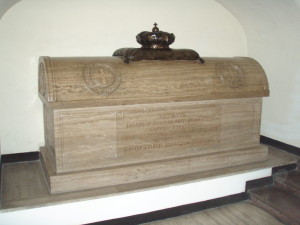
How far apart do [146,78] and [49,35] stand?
3.99ft

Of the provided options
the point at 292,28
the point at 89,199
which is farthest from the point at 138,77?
the point at 292,28

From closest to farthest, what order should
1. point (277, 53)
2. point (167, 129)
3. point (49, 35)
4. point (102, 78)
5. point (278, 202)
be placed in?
point (102, 78)
point (167, 129)
point (278, 202)
point (49, 35)
point (277, 53)

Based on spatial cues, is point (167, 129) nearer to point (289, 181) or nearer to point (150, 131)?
point (150, 131)

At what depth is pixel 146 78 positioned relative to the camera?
2.63 meters

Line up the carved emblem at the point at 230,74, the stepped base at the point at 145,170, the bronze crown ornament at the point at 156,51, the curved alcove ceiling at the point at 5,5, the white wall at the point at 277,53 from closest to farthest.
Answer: the stepped base at the point at 145,170 → the curved alcove ceiling at the point at 5,5 → the bronze crown ornament at the point at 156,51 → the carved emblem at the point at 230,74 → the white wall at the point at 277,53

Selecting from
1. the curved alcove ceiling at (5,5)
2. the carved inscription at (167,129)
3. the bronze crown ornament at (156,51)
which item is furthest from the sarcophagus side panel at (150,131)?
the curved alcove ceiling at (5,5)

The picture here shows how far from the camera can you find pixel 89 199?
2357 millimetres

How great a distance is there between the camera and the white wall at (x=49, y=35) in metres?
3.03

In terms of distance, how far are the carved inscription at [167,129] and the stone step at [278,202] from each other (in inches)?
26.9

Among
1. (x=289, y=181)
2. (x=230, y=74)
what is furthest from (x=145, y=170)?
(x=289, y=181)

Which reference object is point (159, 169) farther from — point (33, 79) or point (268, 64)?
point (268, 64)

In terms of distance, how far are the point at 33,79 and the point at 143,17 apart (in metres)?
1.38

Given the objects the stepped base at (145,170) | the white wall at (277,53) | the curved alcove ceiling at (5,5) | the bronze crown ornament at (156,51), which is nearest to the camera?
the stepped base at (145,170)

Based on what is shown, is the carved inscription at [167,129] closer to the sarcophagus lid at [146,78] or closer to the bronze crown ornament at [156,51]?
the sarcophagus lid at [146,78]
